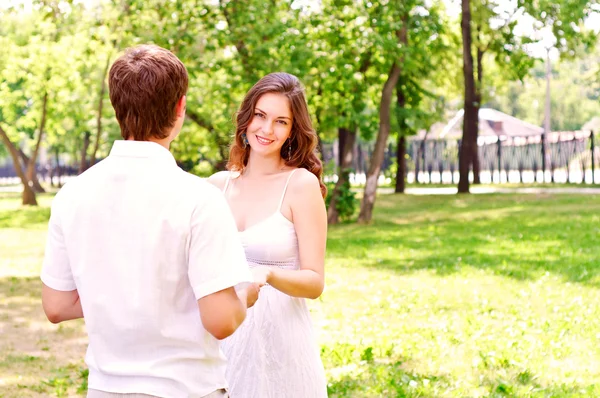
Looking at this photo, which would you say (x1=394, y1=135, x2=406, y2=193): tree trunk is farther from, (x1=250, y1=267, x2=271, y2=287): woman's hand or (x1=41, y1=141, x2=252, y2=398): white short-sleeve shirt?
(x1=41, y1=141, x2=252, y2=398): white short-sleeve shirt

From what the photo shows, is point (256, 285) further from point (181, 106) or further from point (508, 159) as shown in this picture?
point (508, 159)

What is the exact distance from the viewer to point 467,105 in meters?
30.8

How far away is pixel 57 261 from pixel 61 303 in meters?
0.13

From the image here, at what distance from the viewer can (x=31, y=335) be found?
383 inches

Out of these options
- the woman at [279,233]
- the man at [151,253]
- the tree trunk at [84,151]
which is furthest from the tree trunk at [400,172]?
the man at [151,253]

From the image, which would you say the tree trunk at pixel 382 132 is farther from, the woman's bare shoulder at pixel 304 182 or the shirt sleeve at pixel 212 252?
the shirt sleeve at pixel 212 252

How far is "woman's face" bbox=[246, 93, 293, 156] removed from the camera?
3785 millimetres

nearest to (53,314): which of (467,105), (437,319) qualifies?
(437,319)

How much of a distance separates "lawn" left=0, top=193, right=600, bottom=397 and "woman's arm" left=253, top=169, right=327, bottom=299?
3405 mm

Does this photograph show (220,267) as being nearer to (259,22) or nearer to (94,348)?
(94,348)

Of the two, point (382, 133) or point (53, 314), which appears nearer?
point (53, 314)

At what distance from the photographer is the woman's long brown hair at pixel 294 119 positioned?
3.79 meters

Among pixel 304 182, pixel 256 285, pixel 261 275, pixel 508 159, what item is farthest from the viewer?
pixel 508 159

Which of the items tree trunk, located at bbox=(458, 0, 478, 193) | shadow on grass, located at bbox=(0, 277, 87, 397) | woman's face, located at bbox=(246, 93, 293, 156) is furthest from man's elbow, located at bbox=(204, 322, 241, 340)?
tree trunk, located at bbox=(458, 0, 478, 193)
